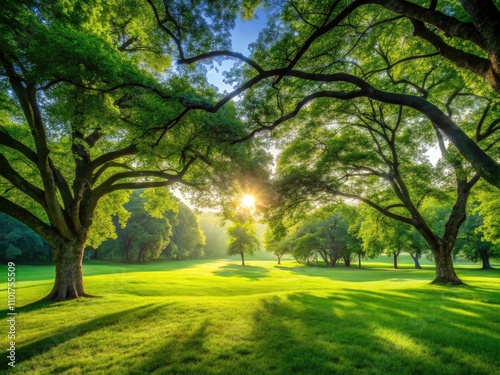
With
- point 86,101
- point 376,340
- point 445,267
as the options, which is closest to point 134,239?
point 86,101

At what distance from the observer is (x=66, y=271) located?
12.1 metres

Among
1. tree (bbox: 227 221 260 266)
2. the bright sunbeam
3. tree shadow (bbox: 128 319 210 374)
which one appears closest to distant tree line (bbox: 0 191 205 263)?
tree (bbox: 227 221 260 266)

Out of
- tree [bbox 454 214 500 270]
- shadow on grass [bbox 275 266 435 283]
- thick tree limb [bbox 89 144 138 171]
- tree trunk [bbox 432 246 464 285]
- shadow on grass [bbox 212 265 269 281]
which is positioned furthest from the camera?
tree [bbox 454 214 500 270]

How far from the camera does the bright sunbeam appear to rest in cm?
1582

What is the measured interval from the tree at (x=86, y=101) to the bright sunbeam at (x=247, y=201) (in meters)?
2.82

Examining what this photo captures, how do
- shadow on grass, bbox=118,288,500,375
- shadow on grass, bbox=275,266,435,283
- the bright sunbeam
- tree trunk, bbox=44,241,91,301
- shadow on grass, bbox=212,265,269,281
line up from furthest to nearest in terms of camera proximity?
shadow on grass, bbox=212,265,269,281, shadow on grass, bbox=275,266,435,283, the bright sunbeam, tree trunk, bbox=44,241,91,301, shadow on grass, bbox=118,288,500,375

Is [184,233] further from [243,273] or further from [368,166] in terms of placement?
[368,166]

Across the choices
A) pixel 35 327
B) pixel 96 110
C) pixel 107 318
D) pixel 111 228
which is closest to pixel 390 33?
pixel 96 110

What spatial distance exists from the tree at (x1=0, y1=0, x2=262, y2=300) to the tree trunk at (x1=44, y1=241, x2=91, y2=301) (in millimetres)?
47

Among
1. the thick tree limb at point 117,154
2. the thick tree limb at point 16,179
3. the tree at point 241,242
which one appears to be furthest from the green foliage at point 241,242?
the thick tree limb at point 16,179

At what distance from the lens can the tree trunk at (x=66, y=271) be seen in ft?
38.9

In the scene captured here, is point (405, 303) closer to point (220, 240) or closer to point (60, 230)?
point (60, 230)

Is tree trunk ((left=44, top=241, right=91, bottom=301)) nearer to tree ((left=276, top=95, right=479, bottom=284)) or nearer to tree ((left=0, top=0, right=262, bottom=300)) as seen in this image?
tree ((left=0, top=0, right=262, bottom=300))

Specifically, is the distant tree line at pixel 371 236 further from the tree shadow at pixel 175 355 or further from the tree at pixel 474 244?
the tree shadow at pixel 175 355
